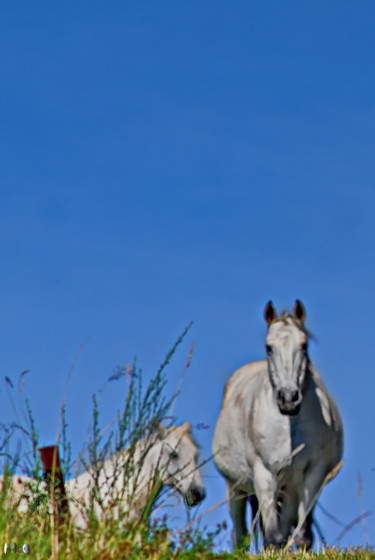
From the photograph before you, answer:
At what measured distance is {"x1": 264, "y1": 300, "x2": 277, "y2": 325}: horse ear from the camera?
11.2 metres

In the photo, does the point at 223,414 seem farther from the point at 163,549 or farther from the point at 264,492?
the point at 163,549

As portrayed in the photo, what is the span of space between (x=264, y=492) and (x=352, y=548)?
64.2 inches

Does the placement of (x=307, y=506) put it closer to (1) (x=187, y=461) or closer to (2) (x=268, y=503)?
(2) (x=268, y=503)

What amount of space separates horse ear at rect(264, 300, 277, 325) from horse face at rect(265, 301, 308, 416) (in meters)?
0.18

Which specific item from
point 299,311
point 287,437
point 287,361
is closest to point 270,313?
point 299,311

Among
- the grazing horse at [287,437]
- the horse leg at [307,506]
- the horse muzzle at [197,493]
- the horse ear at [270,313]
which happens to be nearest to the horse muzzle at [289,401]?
the grazing horse at [287,437]

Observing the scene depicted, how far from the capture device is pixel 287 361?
34.8 feet

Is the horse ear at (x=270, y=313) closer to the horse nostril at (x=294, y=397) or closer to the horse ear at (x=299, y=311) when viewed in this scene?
the horse ear at (x=299, y=311)

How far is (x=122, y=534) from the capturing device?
6.09 m

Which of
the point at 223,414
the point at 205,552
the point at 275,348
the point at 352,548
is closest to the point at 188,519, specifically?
the point at 205,552

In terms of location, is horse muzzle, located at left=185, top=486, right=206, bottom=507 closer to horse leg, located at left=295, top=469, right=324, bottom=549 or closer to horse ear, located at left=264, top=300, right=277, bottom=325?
horse leg, located at left=295, top=469, right=324, bottom=549

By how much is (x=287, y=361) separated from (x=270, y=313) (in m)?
0.75

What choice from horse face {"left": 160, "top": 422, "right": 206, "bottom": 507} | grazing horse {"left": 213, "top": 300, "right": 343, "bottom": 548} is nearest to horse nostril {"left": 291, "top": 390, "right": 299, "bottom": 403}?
grazing horse {"left": 213, "top": 300, "right": 343, "bottom": 548}

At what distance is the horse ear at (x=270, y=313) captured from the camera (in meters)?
11.2
